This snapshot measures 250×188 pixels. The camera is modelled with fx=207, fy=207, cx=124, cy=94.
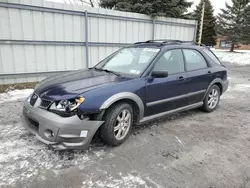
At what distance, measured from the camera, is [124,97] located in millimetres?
2996

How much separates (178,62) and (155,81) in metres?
0.80

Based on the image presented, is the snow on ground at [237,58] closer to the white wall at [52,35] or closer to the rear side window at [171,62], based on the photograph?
the white wall at [52,35]

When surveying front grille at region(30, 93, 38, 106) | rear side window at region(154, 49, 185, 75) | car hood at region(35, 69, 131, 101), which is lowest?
front grille at region(30, 93, 38, 106)

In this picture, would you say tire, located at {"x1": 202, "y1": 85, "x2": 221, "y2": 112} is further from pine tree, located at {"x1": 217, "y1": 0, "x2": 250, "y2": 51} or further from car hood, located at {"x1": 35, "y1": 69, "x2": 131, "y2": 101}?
pine tree, located at {"x1": 217, "y1": 0, "x2": 250, "y2": 51}

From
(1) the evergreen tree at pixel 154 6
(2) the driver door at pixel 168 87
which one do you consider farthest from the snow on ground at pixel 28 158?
(1) the evergreen tree at pixel 154 6

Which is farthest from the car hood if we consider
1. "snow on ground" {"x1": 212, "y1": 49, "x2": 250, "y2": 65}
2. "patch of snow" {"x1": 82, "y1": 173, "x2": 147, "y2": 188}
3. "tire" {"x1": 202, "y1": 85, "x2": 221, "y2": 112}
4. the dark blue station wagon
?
"snow on ground" {"x1": 212, "y1": 49, "x2": 250, "y2": 65}

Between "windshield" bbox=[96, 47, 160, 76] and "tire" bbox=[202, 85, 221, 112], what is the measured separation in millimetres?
1765

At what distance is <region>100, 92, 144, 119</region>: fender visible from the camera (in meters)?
2.78

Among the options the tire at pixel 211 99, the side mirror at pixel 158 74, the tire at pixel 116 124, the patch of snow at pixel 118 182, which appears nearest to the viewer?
the patch of snow at pixel 118 182

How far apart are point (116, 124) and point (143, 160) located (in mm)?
636

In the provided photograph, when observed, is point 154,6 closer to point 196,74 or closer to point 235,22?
point 196,74

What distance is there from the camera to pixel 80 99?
8.64 feet

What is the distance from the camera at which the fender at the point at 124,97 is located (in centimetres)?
278

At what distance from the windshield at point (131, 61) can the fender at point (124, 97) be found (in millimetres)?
427
